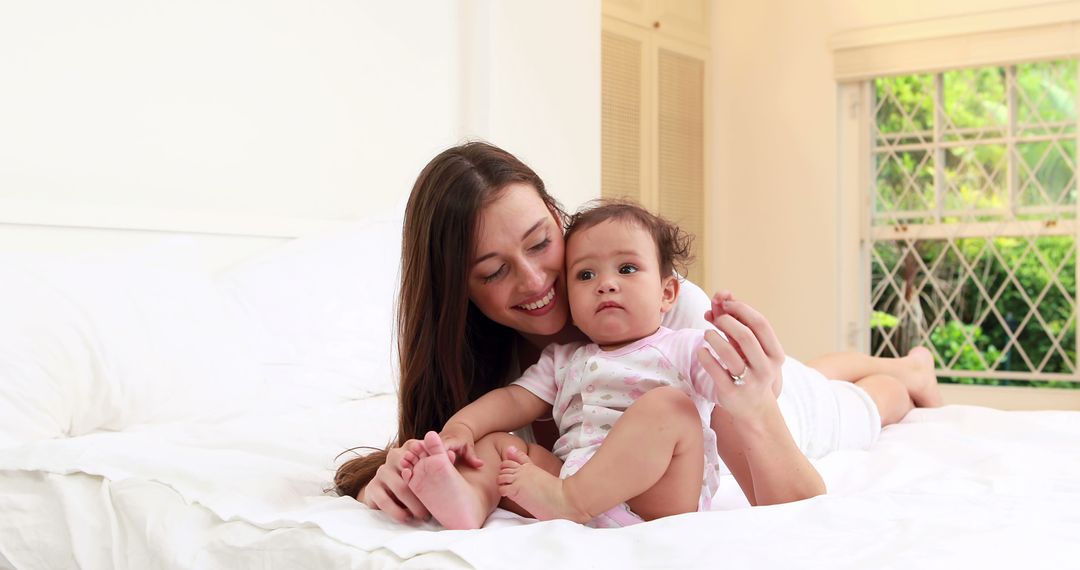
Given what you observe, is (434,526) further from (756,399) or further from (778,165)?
(778,165)

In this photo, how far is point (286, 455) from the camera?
1445 mm

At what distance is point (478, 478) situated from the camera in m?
1.08

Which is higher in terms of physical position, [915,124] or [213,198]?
[915,124]

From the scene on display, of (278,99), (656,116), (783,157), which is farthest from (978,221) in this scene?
(278,99)

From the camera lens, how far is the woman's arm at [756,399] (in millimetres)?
1038

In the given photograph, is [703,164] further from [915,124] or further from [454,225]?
[454,225]

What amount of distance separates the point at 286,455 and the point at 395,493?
1.53ft

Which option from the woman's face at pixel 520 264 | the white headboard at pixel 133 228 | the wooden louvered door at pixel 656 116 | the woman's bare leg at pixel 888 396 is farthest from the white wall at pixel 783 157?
the woman's face at pixel 520 264

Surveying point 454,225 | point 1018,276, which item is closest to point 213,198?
point 454,225

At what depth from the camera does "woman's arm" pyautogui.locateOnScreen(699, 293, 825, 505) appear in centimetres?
104

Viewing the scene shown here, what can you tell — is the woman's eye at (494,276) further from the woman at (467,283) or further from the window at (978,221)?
the window at (978,221)

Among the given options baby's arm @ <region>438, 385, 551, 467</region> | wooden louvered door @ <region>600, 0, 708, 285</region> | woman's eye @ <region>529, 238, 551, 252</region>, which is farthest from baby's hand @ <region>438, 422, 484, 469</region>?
wooden louvered door @ <region>600, 0, 708, 285</region>

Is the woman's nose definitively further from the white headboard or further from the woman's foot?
the woman's foot

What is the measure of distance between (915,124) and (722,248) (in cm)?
105
